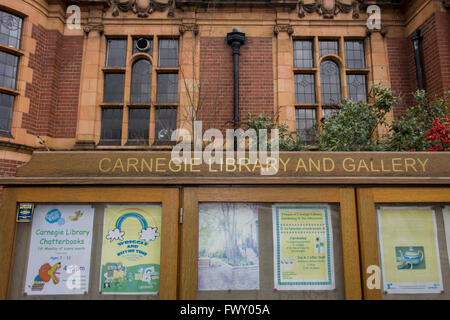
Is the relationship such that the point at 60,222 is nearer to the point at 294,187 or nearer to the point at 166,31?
the point at 294,187

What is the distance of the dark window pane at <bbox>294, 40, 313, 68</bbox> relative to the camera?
31.4ft

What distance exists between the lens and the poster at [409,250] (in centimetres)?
243

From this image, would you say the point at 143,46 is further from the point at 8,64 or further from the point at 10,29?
the point at 8,64

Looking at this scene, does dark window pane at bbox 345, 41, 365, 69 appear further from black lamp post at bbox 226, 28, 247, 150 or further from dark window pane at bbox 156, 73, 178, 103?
dark window pane at bbox 156, 73, 178, 103

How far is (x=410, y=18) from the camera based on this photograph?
9.33m

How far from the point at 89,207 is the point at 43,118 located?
766 cm

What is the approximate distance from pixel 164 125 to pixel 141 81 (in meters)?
1.83

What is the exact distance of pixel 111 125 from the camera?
9.23m

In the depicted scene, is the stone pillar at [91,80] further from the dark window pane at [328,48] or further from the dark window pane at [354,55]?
the dark window pane at [354,55]

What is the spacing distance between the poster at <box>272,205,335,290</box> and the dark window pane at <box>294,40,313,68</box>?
8074 mm

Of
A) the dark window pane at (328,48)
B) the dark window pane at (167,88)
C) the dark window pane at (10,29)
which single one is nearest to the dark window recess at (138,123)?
the dark window pane at (167,88)

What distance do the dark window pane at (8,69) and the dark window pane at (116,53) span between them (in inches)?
100

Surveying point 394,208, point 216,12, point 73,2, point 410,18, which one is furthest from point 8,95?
point 410,18

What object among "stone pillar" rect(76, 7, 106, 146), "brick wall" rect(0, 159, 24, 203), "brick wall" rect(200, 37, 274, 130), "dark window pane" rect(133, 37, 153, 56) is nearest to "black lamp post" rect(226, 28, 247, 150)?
"brick wall" rect(200, 37, 274, 130)
